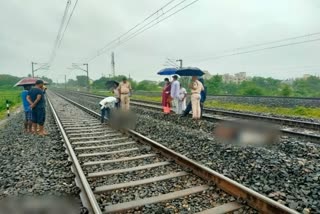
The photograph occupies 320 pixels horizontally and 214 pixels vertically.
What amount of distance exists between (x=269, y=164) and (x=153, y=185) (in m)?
2.36

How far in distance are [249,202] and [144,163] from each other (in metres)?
2.57

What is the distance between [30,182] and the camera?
16.4 feet

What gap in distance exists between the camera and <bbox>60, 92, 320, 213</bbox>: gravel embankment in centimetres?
416

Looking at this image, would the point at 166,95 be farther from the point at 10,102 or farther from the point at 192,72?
the point at 10,102

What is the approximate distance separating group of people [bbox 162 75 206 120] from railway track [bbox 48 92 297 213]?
16.5 feet

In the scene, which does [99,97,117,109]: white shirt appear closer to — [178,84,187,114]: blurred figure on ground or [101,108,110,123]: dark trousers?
[101,108,110,123]: dark trousers

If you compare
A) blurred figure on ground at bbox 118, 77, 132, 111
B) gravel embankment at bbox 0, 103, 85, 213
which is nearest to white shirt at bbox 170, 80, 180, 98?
blurred figure on ground at bbox 118, 77, 132, 111

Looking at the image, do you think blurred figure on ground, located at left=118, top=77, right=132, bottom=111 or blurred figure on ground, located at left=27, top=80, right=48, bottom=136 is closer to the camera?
blurred figure on ground, located at left=27, top=80, right=48, bottom=136

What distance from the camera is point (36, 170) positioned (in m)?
5.68

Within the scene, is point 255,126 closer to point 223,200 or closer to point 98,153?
point 98,153

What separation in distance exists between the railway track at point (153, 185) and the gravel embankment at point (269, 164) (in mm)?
429

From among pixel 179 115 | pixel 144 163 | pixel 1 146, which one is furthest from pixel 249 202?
pixel 179 115

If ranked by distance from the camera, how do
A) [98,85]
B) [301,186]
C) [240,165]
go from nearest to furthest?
[301,186]
[240,165]
[98,85]

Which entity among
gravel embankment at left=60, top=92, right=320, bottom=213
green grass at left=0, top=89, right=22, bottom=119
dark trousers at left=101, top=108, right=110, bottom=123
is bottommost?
green grass at left=0, top=89, right=22, bottom=119
